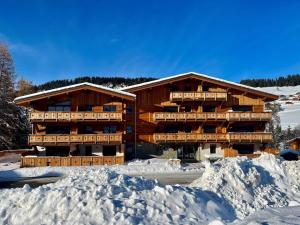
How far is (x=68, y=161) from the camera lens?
3534cm

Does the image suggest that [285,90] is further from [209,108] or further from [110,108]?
[110,108]

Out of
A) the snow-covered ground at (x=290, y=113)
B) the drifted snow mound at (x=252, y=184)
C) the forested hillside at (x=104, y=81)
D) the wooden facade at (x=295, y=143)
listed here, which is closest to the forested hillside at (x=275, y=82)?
the snow-covered ground at (x=290, y=113)

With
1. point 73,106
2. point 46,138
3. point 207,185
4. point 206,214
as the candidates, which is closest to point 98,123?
point 73,106

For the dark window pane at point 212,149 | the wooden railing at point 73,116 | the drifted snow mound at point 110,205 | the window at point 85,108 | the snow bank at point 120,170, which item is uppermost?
the window at point 85,108

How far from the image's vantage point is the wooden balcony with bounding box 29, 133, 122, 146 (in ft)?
120

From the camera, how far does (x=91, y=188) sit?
13.2 meters

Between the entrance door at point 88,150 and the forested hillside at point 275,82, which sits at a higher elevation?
the forested hillside at point 275,82

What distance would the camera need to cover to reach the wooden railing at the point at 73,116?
36.7 metres

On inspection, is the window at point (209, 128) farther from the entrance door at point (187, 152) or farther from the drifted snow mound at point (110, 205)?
the drifted snow mound at point (110, 205)

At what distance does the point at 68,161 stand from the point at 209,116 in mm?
16427

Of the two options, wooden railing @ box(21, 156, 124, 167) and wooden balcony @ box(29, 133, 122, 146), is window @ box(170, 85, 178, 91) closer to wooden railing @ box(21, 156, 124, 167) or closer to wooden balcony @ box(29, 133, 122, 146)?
wooden balcony @ box(29, 133, 122, 146)

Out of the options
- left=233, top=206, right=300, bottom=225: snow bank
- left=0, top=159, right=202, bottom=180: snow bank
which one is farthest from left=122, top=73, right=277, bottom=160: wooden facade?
left=233, top=206, right=300, bottom=225: snow bank

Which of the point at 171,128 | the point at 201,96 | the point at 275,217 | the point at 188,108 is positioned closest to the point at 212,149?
the point at 171,128

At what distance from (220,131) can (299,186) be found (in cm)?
2429
